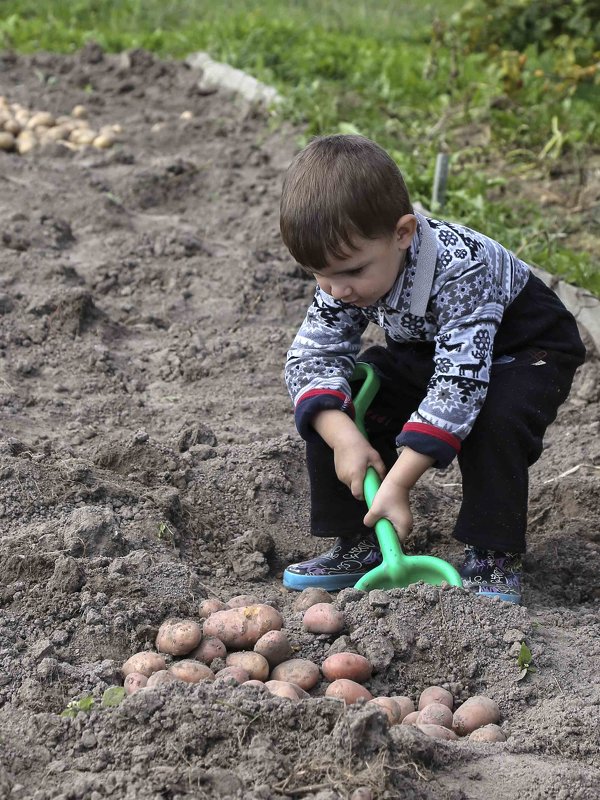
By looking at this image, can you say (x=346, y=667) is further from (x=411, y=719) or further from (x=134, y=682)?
(x=134, y=682)

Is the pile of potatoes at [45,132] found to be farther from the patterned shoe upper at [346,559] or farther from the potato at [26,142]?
the patterned shoe upper at [346,559]

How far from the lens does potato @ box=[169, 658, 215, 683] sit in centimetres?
227

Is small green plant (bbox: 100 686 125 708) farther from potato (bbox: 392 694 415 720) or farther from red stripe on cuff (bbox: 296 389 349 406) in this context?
red stripe on cuff (bbox: 296 389 349 406)

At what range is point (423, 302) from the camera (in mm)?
2773

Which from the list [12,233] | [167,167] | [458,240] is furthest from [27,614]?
[167,167]

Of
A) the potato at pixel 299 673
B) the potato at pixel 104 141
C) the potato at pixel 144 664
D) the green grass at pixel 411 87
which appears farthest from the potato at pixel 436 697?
the potato at pixel 104 141

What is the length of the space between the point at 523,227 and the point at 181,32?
203 inches

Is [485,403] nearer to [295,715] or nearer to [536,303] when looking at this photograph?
[536,303]

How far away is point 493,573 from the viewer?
2857mm

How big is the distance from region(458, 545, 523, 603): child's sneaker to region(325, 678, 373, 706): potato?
0.61 m

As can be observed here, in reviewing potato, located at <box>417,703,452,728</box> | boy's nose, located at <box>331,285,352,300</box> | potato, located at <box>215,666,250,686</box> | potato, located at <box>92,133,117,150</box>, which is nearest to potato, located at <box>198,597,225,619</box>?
potato, located at <box>215,666,250,686</box>

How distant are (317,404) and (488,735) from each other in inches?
39.5

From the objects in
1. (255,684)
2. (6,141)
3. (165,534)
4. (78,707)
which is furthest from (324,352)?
→ (6,141)

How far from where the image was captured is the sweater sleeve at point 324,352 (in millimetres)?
2947
